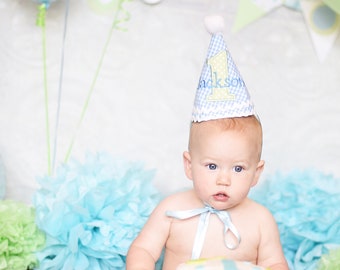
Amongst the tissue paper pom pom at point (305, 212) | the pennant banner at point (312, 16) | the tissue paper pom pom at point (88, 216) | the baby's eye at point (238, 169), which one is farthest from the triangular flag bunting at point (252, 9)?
the baby's eye at point (238, 169)

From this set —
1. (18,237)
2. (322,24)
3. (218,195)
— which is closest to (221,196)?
(218,195)

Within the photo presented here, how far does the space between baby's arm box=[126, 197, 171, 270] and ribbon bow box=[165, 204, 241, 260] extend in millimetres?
34

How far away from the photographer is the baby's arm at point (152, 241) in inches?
55.5

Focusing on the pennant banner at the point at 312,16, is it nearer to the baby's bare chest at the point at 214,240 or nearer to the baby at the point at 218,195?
the baby at the point at 218,195

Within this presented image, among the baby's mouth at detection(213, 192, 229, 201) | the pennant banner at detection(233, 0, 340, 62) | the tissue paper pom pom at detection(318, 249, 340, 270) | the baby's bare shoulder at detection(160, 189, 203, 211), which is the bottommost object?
the tissue paper pom pom at detection(318, 249, 340, 270)

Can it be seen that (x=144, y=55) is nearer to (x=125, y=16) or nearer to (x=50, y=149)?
(x=125, y=16)

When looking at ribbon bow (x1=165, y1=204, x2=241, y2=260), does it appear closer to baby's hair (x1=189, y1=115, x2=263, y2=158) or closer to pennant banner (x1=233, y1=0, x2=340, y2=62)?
baby's hair (x1=189, y1=115, x2=263, y2=158)

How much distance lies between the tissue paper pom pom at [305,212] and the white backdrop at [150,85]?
0.56ft

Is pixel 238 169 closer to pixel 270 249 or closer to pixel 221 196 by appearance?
pixel 221 196

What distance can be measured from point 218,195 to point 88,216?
0.38 metres

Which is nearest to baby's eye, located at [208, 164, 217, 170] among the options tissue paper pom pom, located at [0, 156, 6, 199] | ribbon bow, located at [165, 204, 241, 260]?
ribbon bow, located at [165, 204, 241, 260]

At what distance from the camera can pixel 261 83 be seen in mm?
1951

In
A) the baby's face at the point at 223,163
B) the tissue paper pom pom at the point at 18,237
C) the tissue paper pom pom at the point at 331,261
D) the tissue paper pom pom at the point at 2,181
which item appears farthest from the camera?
the tissue paper pom pom at the point at 2,181

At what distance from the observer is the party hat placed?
1359 mm
